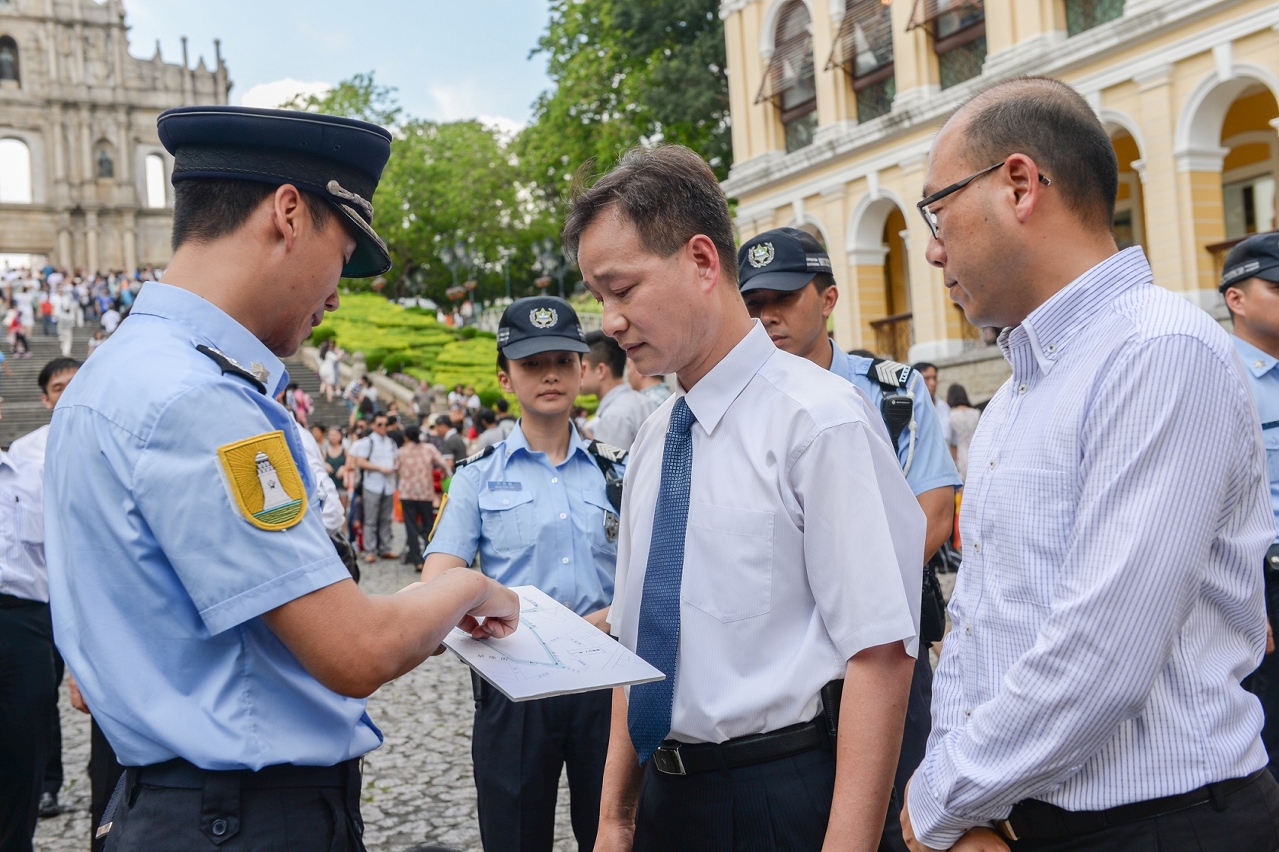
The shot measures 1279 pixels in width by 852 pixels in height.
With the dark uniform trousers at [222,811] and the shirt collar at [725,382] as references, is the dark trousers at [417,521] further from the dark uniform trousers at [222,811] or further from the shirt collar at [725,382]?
the dark uniform trousers at [222,811]

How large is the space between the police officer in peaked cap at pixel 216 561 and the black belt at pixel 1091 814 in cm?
99

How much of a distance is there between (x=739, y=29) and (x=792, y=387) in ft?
80.9

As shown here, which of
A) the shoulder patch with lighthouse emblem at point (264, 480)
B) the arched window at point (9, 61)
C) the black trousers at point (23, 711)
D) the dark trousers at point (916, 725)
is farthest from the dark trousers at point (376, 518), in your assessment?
the arched window at point (9, 61)

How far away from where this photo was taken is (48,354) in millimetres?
32250

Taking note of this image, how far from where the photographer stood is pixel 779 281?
3869 millimetres

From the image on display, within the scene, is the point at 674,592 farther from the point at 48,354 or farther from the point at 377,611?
the point at 48,354

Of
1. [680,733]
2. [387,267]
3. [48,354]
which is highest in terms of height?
[48,354]

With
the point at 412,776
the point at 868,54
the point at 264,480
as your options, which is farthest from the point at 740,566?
the point at 868,54

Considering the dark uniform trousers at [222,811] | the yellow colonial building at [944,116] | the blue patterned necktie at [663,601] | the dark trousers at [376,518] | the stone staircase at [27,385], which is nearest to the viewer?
the dark uniform trousers at [222,811]

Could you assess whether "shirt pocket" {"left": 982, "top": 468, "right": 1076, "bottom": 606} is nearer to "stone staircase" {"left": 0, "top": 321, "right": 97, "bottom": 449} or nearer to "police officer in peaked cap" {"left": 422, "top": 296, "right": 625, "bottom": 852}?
"police officer in peaked cap" {"left": 422, "top": 296, "right": 625, "bottom": 852}

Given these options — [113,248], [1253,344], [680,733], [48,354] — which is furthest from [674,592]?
[113,248]

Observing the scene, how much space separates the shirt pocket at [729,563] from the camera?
2041 mm

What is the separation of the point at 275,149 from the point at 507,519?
197 centimetres

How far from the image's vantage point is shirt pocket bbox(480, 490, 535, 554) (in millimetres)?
3688
